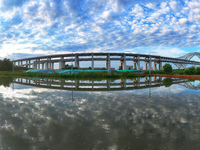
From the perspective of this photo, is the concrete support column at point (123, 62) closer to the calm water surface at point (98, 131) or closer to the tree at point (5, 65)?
the tree at point (5, 65)

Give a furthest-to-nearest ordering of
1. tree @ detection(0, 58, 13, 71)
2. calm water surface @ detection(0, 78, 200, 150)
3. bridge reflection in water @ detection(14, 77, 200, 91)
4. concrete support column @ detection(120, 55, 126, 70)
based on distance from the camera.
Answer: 1. concrete support column @ detection(120, 55, 126, 70)
2. tree @ detection(0, 58, 13, 71)
3. bridge reflection in water @ detection(14, 77, 200, 91)
4. calm water surface @ detection(0, 78, 200, 150)

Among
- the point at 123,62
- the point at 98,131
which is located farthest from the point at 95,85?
the point at 123,62

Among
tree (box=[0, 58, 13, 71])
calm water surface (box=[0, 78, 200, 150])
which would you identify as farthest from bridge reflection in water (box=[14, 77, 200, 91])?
tree (box=[0, 58, 13, 71])

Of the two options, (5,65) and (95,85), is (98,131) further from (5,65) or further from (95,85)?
(5,65)

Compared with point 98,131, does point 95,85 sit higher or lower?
higher

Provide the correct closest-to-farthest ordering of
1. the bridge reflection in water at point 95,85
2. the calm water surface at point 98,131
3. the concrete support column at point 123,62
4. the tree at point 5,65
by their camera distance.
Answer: the calm water surface at point 98,131 → the bridge reflection in water at point 95,85 → the tree at point 5,65 → the concrete support column at point 123,62

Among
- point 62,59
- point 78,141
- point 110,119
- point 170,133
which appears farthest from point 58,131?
point 62,59

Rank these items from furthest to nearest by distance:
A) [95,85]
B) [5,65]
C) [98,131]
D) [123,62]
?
[123,62]
[5,65]
[95,85]
[98,131]

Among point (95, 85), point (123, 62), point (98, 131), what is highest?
point (123, 62)

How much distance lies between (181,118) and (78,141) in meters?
4.09

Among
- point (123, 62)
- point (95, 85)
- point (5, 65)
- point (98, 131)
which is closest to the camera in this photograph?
point (98, 131)

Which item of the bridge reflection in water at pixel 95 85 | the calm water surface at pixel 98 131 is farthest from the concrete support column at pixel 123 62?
the calm water surface at pixel 98 131

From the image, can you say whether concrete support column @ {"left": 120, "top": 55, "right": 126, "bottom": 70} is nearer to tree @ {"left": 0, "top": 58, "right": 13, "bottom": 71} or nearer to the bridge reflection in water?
the bridge reflection in water

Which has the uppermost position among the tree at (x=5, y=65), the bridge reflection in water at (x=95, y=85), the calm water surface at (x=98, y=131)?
the tree at (x=5, y=65)
